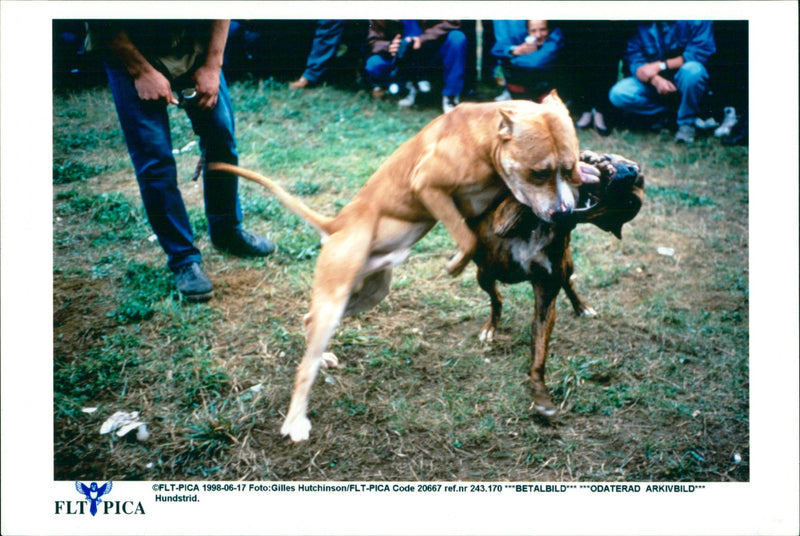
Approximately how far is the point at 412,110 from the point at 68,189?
3.23 metres

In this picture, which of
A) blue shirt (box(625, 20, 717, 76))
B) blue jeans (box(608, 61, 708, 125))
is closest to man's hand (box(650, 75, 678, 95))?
blue jeans (box(608, 61, 708, 125))

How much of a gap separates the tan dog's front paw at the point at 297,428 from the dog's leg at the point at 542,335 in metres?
1.08

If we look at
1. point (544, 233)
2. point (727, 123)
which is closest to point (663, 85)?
point (727, 123)

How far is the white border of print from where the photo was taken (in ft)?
8.67

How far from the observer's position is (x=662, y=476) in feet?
8.57

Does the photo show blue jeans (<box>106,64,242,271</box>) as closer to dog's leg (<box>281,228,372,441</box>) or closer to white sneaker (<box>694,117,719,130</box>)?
dog's leg (<box>281,228,372,441</box>)

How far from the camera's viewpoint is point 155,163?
10.6 ft

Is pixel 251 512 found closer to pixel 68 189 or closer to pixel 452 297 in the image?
pixel 452 297

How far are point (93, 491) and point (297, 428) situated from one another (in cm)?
97

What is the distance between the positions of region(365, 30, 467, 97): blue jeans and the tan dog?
8.63 ft

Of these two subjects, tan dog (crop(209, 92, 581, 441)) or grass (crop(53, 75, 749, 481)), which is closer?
tan dog (crop(209, 92, 581, 441))

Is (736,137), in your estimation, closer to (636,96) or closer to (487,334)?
(636,96)

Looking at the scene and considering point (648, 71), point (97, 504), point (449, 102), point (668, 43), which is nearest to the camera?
point (97, 504)

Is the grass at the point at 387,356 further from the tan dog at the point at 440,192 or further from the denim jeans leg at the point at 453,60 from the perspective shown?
the denim jeans leg at the point at 453,60
